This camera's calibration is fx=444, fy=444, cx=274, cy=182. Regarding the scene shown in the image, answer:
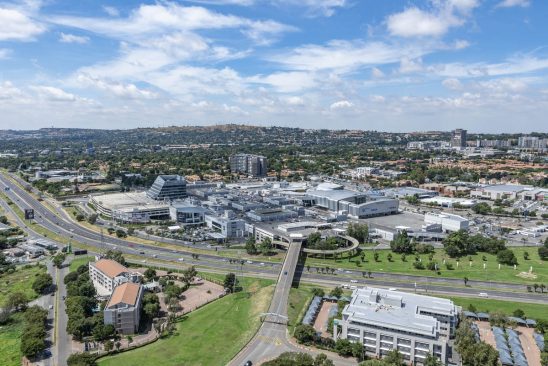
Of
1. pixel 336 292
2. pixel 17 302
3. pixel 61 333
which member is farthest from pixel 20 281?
pixel 336 292

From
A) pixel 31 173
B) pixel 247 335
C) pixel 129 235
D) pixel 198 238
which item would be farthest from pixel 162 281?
pixel 31 173

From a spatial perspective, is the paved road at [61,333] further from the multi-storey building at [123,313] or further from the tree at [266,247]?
the tree at [266,247]

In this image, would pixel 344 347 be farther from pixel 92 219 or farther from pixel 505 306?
pixel 92 219

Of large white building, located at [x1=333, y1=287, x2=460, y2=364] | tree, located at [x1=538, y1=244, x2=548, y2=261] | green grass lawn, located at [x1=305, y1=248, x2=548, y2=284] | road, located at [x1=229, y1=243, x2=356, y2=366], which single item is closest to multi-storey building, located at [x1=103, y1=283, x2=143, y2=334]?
road, located at [x1=229, y1=243, x2=356, y2=366]

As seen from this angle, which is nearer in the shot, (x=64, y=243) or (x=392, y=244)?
(x=392, y=244)

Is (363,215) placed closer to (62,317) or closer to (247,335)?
(247,335)

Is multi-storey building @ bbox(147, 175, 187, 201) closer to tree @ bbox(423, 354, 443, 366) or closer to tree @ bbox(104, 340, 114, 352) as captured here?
tree @ bbox(104, 340, 114, 352)
